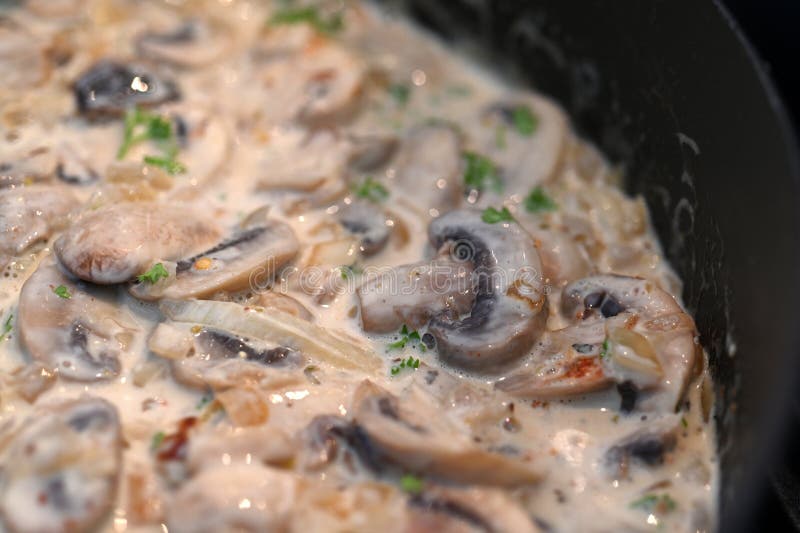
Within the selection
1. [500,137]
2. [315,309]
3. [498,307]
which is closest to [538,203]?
[500,137]

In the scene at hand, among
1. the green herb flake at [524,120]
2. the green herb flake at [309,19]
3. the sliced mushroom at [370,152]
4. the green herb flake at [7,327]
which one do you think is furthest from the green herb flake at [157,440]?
the green herb flake at [309,19]

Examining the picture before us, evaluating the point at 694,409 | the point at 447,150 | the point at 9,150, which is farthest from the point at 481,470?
the point at 9,150

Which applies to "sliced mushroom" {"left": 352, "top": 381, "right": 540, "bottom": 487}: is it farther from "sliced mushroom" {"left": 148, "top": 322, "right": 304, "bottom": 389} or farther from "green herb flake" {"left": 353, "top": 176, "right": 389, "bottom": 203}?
"green herb flake" {"left": 353, "top": 176, "right": 389, "bottom": 203}

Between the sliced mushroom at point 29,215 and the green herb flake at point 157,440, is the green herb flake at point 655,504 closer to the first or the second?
the green herb flake at point 157,440

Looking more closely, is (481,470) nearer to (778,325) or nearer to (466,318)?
(466,318)

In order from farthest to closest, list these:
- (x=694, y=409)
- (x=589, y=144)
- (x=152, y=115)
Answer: (x=589, y=144) < (x=152, y=115) < (x=694, y=409)

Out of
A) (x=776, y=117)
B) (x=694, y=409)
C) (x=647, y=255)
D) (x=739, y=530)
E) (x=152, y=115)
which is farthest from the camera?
(x=152, y=115)

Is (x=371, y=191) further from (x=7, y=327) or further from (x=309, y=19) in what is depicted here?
(x=7, y=327)
